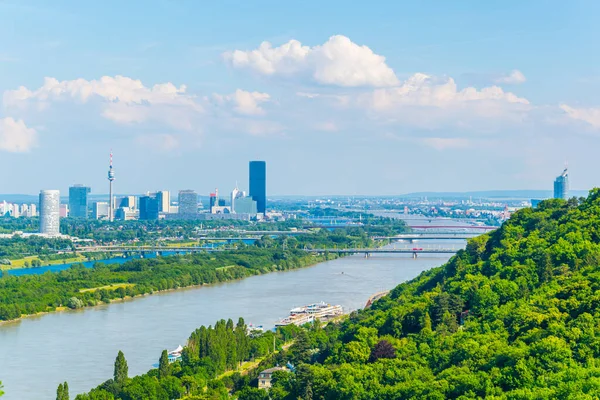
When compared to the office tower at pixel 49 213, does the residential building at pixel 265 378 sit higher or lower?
lower

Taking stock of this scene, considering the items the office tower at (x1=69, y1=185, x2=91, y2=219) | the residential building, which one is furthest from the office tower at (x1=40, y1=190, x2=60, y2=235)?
the residential building

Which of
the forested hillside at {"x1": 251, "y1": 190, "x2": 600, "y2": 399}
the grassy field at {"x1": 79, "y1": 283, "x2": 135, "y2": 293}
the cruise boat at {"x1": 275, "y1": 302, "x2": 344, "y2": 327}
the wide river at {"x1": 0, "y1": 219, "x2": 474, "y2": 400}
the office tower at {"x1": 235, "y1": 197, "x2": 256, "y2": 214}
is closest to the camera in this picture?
the forested hillside at {"x1": 251, "y1": 190, "x2": 600, "y2": 399}

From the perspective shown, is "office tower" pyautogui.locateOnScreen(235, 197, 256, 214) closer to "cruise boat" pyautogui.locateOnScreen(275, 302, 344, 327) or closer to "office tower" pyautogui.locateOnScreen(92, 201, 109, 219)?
"office tower" pyautogui.locateOnScreen(92, 201, 109, 219)

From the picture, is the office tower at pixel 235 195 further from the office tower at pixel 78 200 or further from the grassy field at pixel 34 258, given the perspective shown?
the grassy field at pixel 34 258

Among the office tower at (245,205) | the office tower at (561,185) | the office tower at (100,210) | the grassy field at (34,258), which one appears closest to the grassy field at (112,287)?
the grassy field at (34,258)

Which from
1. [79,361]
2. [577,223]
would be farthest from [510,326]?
[79,361]

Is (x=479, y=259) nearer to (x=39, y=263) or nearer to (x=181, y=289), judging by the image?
(x=181, y=289)
